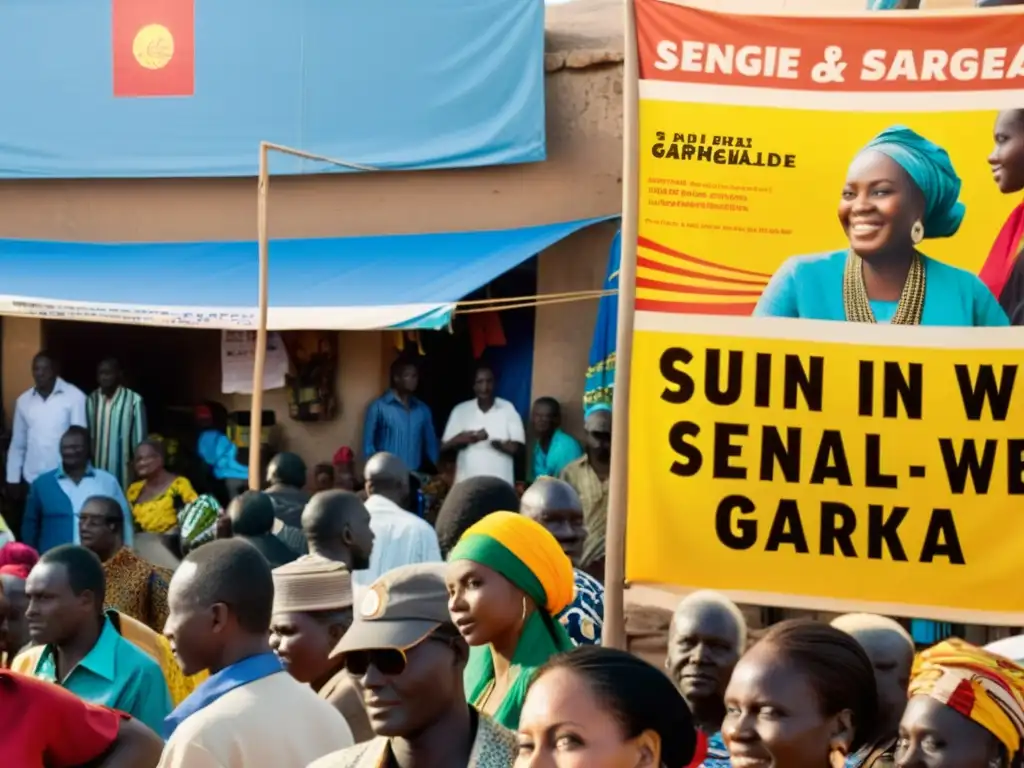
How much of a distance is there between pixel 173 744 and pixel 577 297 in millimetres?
8190

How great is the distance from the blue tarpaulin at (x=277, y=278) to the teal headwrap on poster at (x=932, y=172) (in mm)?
6266

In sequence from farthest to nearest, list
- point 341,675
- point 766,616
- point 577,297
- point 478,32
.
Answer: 1. point 478,32
2. point 577,297
3. point 766,616
4. point 341,675

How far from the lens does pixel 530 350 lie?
40.9 ft

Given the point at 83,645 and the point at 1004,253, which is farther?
the point at 83,645

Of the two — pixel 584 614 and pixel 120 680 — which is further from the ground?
pixel 584 614

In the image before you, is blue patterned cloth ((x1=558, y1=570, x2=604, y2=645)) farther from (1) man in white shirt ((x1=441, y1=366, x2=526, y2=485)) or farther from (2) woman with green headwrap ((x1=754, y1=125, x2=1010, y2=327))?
(1) man in white shirt ((x1=441, y1=366, x2=526, y2=485))

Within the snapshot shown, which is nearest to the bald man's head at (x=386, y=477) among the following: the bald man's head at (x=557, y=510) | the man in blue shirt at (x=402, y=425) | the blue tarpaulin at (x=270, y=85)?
the bald man's head at (x=557, y=510)

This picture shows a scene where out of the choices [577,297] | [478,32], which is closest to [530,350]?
[577,297]

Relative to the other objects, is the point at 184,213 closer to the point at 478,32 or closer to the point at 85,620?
the point at 478,32

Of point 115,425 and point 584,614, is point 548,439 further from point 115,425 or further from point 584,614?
point 584,614

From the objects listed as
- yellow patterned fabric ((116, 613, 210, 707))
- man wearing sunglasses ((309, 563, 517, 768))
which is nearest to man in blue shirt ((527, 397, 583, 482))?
yellow patterned fabric ((116, 613, 210, 707))

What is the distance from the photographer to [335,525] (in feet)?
19.7

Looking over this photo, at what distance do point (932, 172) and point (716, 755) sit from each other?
1663 millimetres

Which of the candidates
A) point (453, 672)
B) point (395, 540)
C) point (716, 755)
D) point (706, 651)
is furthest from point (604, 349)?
point (453, 672)
